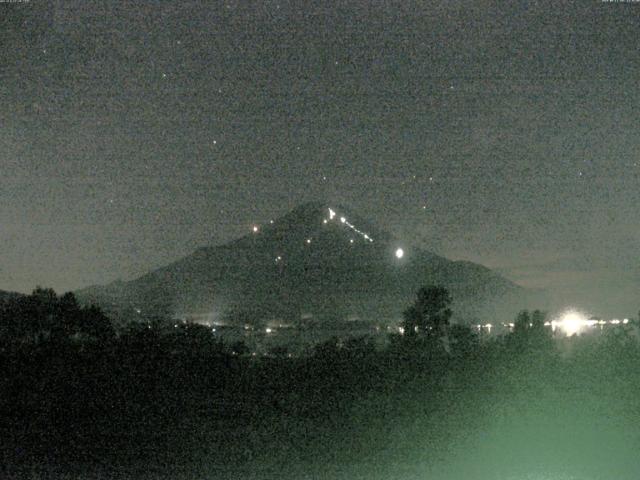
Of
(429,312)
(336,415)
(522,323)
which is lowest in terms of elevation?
(336,415)

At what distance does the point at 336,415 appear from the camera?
1000cm

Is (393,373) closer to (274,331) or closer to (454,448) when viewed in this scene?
(454,448)

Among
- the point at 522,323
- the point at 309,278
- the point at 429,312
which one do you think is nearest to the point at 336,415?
the point at 522,323

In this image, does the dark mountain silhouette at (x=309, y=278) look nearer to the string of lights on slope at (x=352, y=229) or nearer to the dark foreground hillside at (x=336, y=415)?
the string of lights on slope at (x=352, y=229)

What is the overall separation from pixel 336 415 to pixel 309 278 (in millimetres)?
56207

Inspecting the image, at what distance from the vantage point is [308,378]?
11.3 m

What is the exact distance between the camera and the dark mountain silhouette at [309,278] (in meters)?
46.9

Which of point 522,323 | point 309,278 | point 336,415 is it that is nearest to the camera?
point 336,415

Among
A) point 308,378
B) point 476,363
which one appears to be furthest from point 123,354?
point 476,363

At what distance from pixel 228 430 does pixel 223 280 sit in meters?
57.0

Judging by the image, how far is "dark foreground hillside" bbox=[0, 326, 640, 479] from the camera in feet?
29.7

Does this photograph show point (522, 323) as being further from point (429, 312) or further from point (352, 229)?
point (352, 229)

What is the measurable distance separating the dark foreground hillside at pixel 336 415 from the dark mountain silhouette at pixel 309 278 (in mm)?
27921

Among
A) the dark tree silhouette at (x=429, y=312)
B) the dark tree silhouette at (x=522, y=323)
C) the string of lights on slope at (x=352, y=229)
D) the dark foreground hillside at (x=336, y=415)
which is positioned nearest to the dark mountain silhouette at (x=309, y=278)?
the string of lights on slope at (x=352, y=229)
